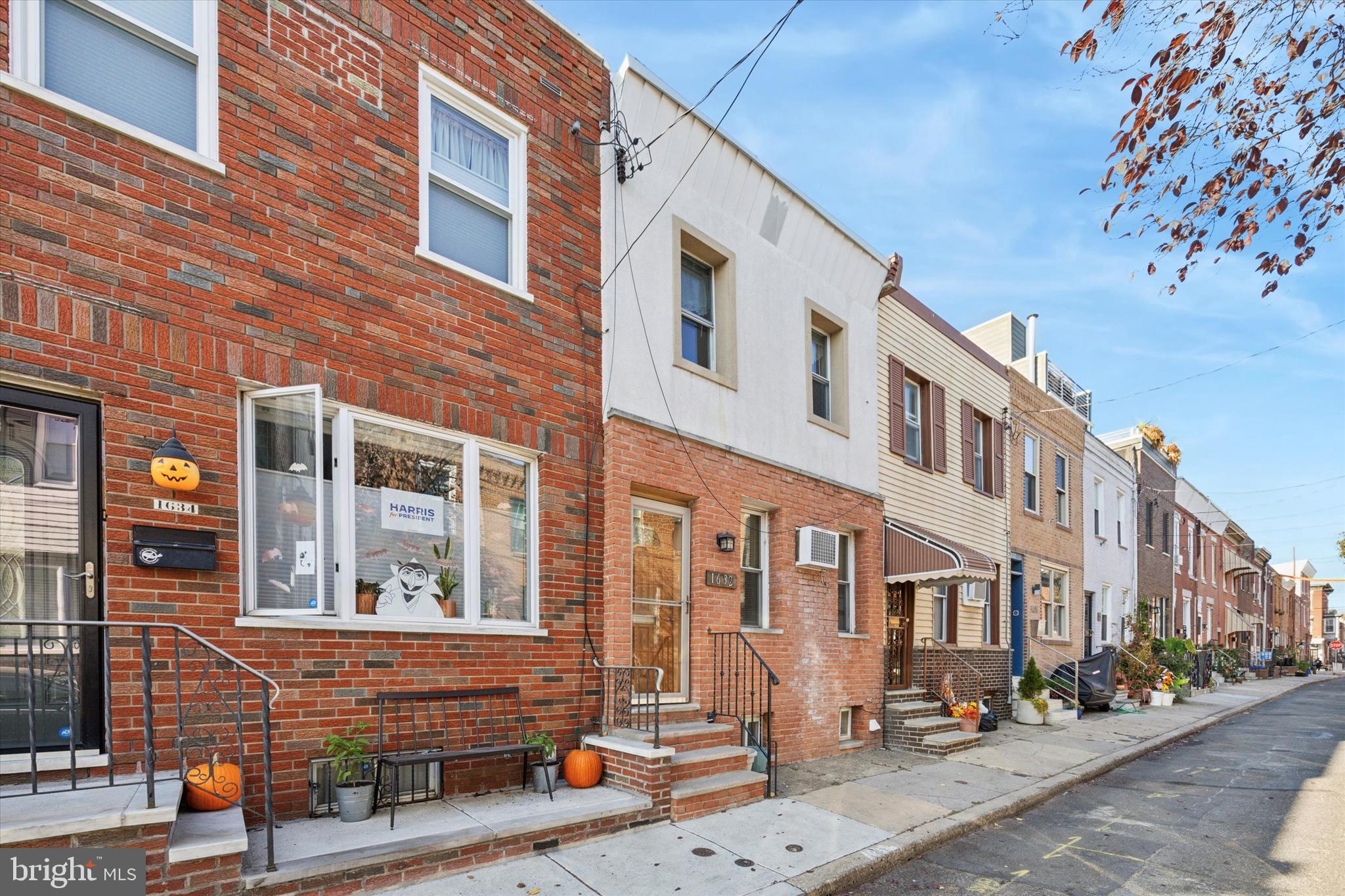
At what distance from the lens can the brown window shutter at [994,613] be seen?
15211 mm

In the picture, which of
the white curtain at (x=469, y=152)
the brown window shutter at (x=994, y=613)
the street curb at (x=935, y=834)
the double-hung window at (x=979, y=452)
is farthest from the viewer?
the brown window shutter at (x=994, y=613)

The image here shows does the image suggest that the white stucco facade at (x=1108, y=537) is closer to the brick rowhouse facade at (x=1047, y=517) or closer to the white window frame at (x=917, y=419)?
the brick rowhouse facade at (x=1047, y=517)

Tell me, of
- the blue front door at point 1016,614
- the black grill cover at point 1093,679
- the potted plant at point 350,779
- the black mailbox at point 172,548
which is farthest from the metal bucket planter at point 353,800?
the black grill cover at point 1093,679

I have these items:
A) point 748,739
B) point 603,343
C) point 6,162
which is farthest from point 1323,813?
point 6,162

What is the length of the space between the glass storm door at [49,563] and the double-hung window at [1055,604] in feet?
55.1

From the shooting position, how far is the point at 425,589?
6.56 meters

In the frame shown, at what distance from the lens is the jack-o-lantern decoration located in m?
4.97

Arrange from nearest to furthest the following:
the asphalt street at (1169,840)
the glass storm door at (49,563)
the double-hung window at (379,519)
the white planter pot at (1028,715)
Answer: the glass storm door at (49,563)
the double-hung window at (379,519)
the asphalt street at (1169,840)
the white planter pot at (1028,715)

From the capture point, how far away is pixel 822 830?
22.2ft

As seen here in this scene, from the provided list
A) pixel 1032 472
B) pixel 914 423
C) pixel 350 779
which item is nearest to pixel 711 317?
Answer: pixel 914 423

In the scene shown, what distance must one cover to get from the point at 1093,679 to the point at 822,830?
12011mm

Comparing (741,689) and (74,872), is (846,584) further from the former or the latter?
(74,872)

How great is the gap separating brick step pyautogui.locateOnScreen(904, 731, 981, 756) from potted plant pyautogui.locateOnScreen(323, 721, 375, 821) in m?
7.37

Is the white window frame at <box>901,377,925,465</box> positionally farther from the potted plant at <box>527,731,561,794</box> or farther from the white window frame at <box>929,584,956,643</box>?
the potted plant at <box>527,731,561,794</box>
